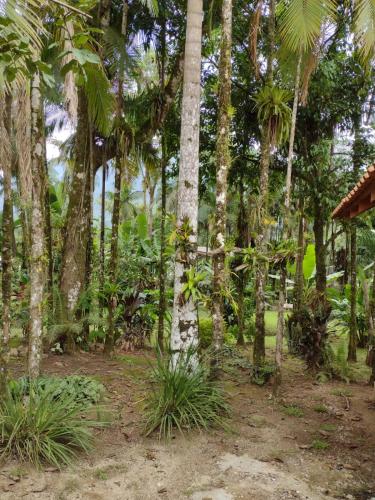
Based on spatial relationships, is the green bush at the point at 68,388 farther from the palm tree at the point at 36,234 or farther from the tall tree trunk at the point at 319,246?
the tall tree trunk at the point at 319,246

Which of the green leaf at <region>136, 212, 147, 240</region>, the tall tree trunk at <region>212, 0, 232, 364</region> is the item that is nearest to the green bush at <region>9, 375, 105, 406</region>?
the tall tree trunk at <region>212, 0, 232, 364</region>

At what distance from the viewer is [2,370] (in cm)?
484

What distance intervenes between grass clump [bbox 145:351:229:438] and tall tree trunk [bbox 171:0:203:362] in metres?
0.33

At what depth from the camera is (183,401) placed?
17.8 ft

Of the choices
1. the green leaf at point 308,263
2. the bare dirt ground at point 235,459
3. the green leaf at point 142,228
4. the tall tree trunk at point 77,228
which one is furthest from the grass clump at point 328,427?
the green leaf at point 142,228

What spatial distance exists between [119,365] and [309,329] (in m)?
3.77

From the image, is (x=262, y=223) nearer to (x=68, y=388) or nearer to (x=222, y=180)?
(x=222, y=180)

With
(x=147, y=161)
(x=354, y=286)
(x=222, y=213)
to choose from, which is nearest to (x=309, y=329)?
(x=354, y=286)

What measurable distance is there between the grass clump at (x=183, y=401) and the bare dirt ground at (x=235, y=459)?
151mm

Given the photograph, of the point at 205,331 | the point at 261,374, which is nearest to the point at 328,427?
the point at 261,374

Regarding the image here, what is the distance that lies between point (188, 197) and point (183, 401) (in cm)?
270

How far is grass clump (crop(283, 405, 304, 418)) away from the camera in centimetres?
638

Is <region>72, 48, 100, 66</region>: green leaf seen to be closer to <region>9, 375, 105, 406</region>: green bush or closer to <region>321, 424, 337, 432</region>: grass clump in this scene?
<region>9, 375, 105, 406</region>: green bush

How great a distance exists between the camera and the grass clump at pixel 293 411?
638cm
